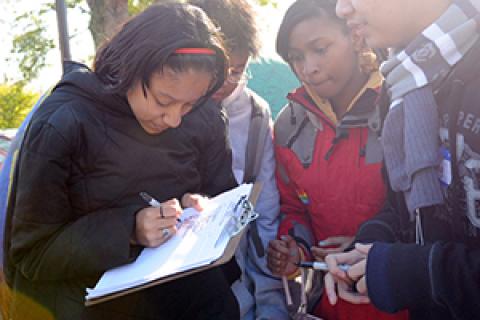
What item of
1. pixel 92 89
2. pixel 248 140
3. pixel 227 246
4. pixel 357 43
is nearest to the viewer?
pixel 227 246

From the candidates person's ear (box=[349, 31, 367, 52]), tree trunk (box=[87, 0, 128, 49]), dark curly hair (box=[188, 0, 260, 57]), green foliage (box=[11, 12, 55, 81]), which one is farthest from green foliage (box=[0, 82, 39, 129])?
person's ear (box=[349, 31, 367, 52])

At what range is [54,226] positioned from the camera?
5.20 feet

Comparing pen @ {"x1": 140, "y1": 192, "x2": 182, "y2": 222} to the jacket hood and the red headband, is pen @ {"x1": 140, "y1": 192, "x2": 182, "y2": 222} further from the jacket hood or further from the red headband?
the red headband

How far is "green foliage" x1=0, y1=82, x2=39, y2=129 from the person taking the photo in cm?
1088

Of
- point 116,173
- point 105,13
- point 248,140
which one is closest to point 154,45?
point 116,173

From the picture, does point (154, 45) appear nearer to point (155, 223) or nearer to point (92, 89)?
point (92, 89)

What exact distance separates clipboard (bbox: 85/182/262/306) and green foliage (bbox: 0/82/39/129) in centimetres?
1009

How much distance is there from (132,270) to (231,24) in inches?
51.4

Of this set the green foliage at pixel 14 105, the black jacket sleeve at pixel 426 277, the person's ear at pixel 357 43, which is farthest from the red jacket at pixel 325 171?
the green foliage at pixel 14 105

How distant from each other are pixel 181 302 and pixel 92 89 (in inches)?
31.2

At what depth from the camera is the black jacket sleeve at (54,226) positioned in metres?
1.53

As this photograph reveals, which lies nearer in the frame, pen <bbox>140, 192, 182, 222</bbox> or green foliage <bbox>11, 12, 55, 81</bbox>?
pen <bbox>140, 192, 182, 222</bbox>

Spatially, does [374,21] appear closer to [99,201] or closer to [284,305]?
[99,201]

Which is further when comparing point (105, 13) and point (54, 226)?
point (105, 13)
